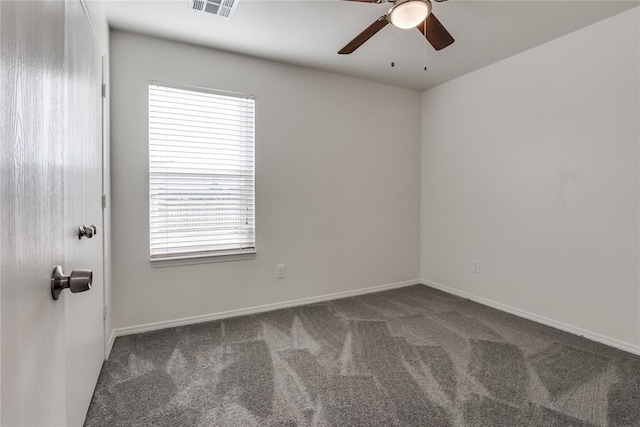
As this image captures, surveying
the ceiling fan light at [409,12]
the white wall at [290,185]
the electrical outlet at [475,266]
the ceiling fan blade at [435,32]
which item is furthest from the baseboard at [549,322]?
the ceiling fan light at [409,12]

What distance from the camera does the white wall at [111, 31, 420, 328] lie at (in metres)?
2.64

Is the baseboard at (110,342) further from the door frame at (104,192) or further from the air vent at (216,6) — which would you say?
the air vent at (216,6)

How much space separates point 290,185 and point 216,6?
162 centimetres

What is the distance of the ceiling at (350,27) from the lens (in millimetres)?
→ 2285

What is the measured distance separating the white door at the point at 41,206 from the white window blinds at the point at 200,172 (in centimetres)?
120

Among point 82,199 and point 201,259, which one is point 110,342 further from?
point 82,199

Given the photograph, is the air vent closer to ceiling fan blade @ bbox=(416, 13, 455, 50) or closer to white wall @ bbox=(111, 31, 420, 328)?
white wall @ bbox=(111, 31, 420, 328)

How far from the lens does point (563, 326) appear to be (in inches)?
109

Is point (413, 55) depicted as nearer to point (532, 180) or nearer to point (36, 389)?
point (532, 180)

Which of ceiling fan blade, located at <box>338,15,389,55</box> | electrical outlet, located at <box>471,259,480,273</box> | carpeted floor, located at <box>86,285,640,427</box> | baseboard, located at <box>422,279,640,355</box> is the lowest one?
carpeted floor, located at <box>86,285,640,427</box>

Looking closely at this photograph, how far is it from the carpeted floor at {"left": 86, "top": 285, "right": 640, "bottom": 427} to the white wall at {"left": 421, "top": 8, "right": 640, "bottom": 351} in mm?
404

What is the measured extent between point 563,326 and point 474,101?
2.32 meters

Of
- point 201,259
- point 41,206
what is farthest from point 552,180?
point 41,206

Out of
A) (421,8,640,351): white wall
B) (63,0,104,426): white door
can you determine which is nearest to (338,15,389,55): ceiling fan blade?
(63,0,104,426): white door
